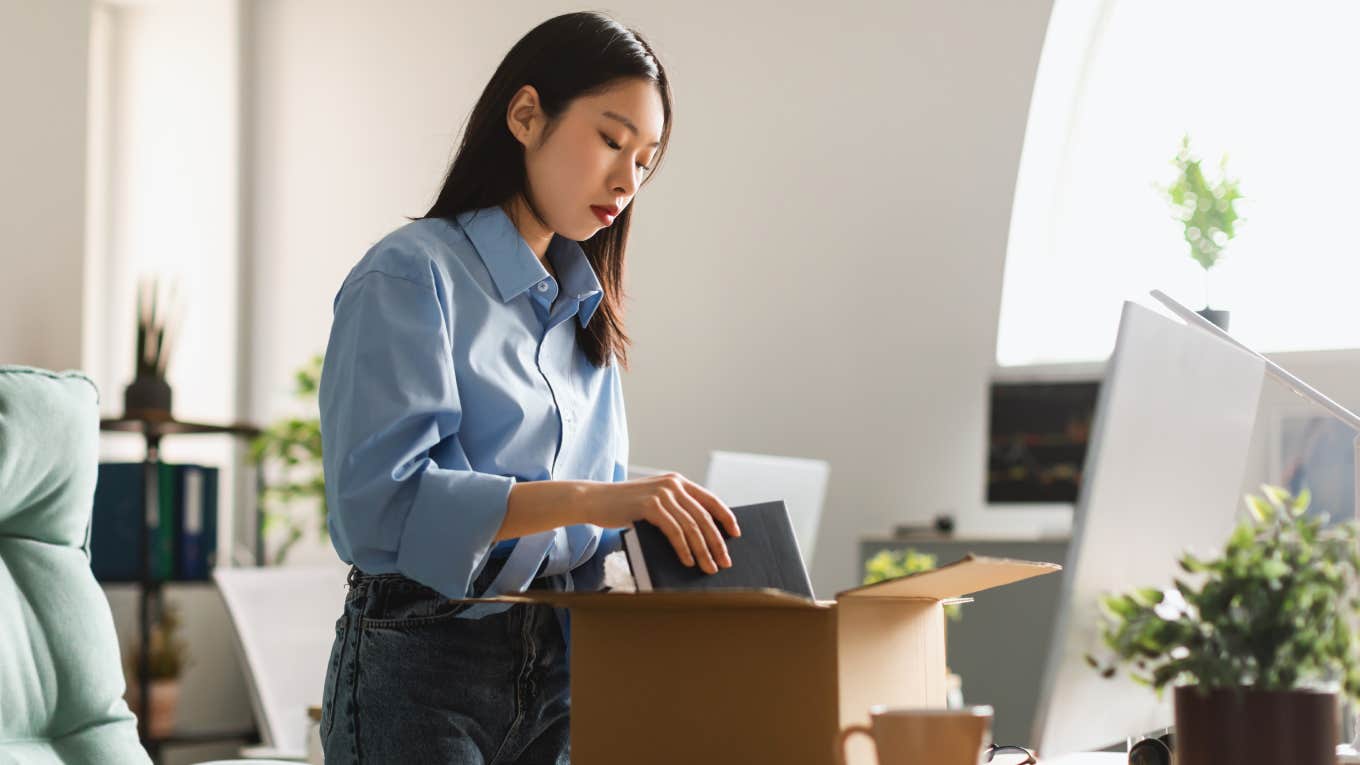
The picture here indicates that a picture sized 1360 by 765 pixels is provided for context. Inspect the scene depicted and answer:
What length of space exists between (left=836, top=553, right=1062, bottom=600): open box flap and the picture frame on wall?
112 inches

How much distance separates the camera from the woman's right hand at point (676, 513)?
3.22 ft

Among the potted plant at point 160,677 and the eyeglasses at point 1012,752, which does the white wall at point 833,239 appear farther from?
the eyeglasses at point 1012,752

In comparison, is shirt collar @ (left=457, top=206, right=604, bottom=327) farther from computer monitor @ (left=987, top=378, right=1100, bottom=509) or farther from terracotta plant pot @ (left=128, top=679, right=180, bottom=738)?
terracotta plant pot @ (left=128, top=679, right=180, bottom=738)

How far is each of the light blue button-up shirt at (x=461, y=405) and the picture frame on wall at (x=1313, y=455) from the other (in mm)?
2744

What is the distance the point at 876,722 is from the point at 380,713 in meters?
0.48

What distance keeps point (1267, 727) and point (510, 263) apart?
717 mm

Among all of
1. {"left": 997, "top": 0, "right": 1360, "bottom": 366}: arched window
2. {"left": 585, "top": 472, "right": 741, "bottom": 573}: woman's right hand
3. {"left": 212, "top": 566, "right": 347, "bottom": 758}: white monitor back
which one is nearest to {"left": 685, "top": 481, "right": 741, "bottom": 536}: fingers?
{"left": 585, "top": 472, "right": 741, "bottom": 573}: woman's right hand

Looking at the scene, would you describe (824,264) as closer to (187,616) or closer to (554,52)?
(187,616)

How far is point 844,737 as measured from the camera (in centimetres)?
89

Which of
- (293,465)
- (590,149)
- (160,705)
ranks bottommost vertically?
(160,705)

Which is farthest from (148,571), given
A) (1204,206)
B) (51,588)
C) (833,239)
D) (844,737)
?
(844,737)

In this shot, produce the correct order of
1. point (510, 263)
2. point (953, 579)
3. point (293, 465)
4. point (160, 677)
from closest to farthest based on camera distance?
point (953, 579)
point (510, 263)
point (160, 677)
point (293, 465)

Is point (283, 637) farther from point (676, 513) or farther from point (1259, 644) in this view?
point (1259, 644)

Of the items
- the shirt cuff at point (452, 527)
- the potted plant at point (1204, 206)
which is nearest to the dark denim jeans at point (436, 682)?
the shirt cuff at point (452, 527)
